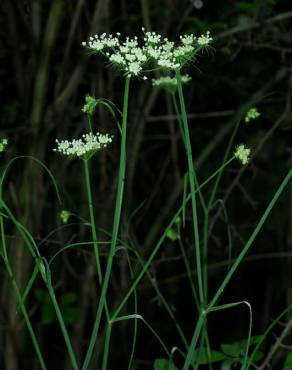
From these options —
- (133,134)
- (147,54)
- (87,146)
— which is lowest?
(87,146)

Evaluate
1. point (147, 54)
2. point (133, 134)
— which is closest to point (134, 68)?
point (147, 54)

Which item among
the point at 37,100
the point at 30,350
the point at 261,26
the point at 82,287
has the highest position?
the point at 261,26

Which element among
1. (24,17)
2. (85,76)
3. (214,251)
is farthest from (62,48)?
(214,251)

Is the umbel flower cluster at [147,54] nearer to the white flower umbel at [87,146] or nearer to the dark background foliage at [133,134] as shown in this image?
the white flower umbel at [87,146]

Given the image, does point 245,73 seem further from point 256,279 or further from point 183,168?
point 256,279

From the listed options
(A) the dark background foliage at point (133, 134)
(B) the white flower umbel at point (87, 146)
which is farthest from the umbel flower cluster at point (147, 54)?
(A) the dark background foliage at point (133, 134)

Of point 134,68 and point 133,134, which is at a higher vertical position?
point 133,134

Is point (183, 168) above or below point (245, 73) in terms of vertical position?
below

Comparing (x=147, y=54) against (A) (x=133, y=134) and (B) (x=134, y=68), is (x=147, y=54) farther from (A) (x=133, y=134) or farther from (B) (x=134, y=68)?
(A) (x=133, y=134)
